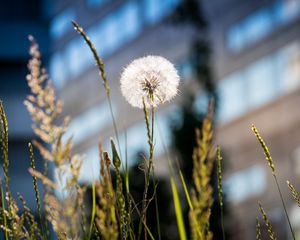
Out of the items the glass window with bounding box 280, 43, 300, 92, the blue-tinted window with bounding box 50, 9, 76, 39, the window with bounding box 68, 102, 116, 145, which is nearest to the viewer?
the glass window with bounding box 280, 43, 300, 92

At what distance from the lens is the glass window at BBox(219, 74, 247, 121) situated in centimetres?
2958

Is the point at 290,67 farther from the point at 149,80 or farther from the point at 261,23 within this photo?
the point at 149,80

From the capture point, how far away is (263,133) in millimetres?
30172

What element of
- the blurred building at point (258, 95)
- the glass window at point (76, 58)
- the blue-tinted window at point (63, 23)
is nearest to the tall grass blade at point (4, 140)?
the blurred building at point (258, 95)

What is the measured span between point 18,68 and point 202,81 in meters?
6.19

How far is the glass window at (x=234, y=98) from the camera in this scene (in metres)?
29.6

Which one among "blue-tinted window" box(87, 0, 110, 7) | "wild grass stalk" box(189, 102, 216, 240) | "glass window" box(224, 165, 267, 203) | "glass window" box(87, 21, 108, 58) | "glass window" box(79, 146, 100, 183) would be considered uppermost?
"blue-tinted window" box(87, 0, 110, 7)

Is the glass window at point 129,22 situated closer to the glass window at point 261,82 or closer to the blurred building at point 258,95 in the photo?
the blurred building at point 258,95

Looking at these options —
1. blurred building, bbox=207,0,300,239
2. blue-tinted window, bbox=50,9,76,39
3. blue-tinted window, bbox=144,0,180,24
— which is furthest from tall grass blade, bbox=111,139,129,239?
blue-tinted window, bbox=50,9,76,39

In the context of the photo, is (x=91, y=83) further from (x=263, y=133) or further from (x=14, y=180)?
(x=14, y=180)

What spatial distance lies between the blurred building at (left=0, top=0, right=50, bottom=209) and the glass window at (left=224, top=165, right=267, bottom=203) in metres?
7.42

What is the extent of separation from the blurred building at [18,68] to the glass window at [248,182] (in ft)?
24.4

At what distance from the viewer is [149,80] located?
5.34ft

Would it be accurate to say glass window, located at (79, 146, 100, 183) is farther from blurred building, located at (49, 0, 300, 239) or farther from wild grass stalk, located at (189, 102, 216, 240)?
blurred building, located at (49, 0, 300, 239)
